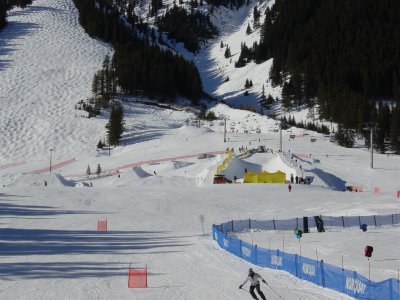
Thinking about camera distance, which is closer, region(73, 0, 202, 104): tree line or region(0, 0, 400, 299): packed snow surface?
region(0, 0, 400, 299): packed snow surface

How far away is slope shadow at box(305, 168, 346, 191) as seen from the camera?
164 ft

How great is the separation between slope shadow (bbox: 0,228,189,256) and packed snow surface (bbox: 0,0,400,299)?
88mm

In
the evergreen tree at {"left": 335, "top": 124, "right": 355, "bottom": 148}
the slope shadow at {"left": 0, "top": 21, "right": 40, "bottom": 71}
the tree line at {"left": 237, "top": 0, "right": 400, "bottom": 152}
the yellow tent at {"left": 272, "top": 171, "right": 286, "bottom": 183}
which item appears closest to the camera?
the yellow tent at {"left": 272, "top": 171, "right": 286, "bottom": 183}

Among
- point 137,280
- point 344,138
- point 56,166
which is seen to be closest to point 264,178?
point 56,166

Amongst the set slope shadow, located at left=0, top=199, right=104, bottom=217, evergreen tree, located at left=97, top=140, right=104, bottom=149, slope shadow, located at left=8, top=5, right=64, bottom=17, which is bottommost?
slope shadow, located at left=0, top=199, right=104, bottom=217

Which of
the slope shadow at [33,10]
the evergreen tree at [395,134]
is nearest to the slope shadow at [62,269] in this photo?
the evergreen tree at [395,134]

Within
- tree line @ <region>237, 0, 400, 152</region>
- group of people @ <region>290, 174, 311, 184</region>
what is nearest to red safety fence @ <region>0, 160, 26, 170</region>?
group of people @ <region>290, 174, 311, 184</region>

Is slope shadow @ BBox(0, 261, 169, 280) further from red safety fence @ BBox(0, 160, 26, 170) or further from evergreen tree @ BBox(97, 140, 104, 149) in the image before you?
evergreen tree @ BBox(97, 140, 104, 149)

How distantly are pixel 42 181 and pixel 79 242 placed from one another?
999 inches

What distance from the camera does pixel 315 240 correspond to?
2614cm

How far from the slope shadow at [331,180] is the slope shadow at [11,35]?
79.2 metres

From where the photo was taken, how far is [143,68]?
110625 mm

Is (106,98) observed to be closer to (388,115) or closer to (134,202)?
(388,115)

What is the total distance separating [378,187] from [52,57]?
87.2 m
